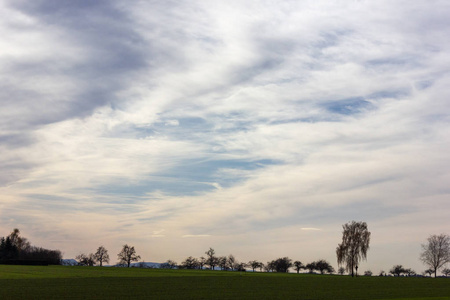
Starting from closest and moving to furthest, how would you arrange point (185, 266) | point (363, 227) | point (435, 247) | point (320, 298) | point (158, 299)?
point (158, 299)
point (320, 298)
point (363, 227)
point (435, 247)
point (185, 266)

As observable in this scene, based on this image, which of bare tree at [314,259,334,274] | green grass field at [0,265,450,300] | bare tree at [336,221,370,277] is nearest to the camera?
green grass field at [0,265,450,300]

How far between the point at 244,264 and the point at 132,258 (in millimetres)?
47830

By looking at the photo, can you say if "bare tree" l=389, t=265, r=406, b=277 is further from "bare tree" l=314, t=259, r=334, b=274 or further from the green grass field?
the green grass field

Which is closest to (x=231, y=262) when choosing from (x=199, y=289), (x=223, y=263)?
(x=223, y=263)

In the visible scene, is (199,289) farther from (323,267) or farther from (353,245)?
(323,267)

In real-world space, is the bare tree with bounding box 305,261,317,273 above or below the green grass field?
below

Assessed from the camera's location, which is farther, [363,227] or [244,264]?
[244,264]

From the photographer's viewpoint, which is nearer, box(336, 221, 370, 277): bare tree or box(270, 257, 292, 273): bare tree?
box(336, 221, 370, 277): bare tree

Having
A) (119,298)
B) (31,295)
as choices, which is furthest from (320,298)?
(31,295)

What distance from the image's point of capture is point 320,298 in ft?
160

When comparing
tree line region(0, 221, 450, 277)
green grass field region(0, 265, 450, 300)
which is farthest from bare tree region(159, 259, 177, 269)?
green grass field region(0, 265, 450, 300)

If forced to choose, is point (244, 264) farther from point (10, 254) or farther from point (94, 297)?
point (94, 297)

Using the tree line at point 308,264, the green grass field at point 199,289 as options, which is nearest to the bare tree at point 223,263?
the tree line at point 308,264

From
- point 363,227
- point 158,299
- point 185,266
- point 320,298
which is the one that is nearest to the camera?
point 158,299
